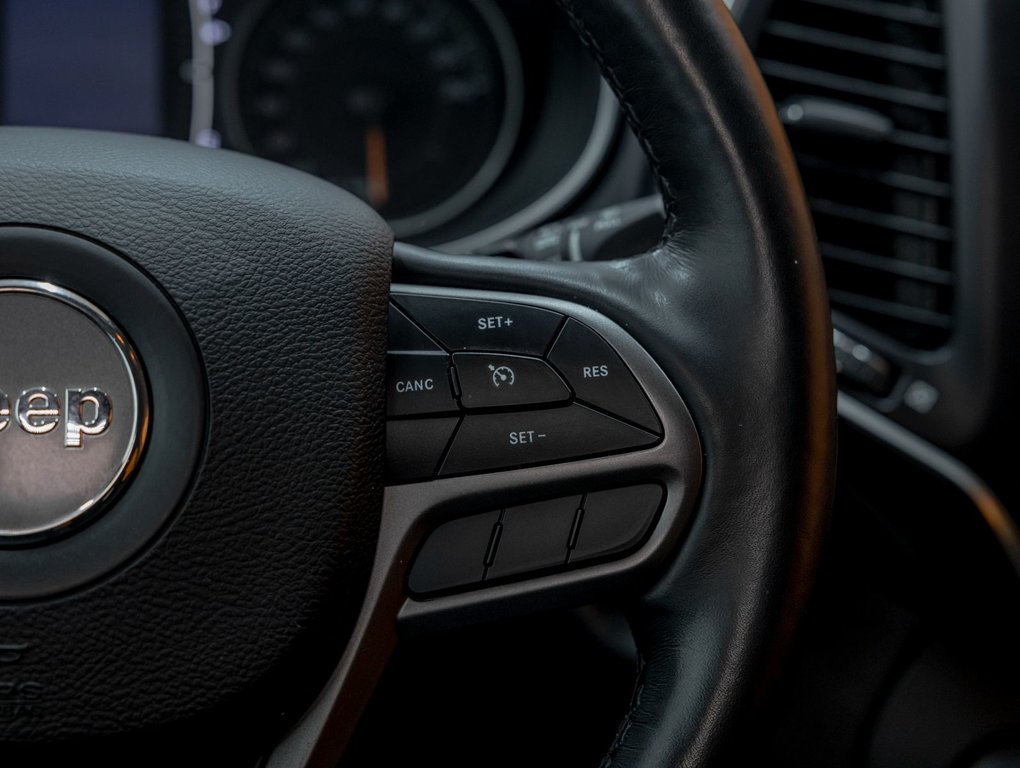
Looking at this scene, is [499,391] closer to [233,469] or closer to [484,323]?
[484,323]

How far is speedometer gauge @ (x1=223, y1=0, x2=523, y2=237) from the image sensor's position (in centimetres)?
185

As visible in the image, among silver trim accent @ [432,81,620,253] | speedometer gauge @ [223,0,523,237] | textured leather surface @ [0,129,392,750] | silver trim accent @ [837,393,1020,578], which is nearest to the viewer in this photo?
textured leather surface @ [0,129,392,750]

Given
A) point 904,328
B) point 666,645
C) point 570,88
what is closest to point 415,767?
point 666,645

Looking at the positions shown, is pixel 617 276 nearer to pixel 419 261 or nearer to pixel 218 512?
pixel 419 261

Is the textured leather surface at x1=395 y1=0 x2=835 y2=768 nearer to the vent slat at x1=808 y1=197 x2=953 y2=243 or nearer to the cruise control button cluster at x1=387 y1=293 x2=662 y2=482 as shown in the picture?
the cruise control button cluster at x1=387 y1=293 x2=662 y2=482

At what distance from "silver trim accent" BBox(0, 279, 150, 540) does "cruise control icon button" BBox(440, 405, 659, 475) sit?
167 mm

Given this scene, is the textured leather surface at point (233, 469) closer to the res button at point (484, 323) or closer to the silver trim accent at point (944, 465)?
the res button at point (484, 323)

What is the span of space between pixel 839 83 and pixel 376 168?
0.80 meters

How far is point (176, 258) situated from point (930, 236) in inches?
33.7

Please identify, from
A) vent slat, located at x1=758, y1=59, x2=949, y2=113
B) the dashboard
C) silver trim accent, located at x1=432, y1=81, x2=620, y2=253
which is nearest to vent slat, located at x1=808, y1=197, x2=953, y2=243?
vent slat, located at x1=758, y1=59, x2=949, y2=113

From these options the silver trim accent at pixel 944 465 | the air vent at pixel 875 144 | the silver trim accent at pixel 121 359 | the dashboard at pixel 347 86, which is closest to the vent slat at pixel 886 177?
the air vent at pixel 875 144

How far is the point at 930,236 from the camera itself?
127 cm

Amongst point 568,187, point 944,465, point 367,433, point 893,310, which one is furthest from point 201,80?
point 367,433

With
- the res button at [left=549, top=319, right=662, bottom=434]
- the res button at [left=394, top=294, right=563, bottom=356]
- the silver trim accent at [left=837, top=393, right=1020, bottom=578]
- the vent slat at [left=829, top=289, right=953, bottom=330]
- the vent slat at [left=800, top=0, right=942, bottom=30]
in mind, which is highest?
the vent slat at [left=800, top=0, right=942, bottom=30]
